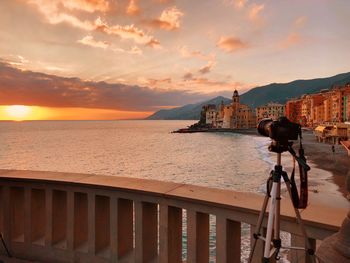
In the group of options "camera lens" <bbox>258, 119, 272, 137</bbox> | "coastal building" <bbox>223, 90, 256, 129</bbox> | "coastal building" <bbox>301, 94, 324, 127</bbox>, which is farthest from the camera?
"coastal building" <bbox>223, 90, 256, 129</bbox>

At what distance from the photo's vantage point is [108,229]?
9.70ft

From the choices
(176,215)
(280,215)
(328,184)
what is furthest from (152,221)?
(328,184)

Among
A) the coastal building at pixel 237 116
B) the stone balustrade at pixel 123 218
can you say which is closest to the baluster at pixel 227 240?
the stone balustrade at pixel 123 218

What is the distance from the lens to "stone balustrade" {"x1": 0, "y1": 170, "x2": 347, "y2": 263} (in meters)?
2.24

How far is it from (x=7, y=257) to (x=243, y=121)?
161019 millimetres

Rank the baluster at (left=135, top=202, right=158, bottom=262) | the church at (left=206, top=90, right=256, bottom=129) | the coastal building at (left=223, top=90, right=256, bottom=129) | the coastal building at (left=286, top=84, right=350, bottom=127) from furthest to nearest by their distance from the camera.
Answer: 1. the coastal building at (left=223, top=90, right=256, bottom=129)
2. the church at (left=206, top=90, right=256, bottom=129)
3. the coastal building at (left=286, top=84, right=350, bottom=127)
4. the baluster at (left=135, top=202, right=158, bottom=262)

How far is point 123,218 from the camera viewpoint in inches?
110

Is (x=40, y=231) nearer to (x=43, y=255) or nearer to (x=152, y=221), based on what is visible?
(x=43, y=255)

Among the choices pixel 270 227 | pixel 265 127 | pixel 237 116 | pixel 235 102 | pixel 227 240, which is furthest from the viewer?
pixel 237 116

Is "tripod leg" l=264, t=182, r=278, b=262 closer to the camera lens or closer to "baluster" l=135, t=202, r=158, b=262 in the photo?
the camera lens

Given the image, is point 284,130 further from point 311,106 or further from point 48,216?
point 311,106

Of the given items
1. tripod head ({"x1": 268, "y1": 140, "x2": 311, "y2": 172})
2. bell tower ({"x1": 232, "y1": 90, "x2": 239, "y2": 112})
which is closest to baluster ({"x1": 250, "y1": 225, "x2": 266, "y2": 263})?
tripod head ({"x1": 268, "y1": 140, "x2": 311, "y2": 172})

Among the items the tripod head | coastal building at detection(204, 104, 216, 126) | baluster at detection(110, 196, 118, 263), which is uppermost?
coastal building at detection(204, 104, 216, 126)

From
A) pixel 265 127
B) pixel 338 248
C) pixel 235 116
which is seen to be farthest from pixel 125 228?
pixel 235 116
